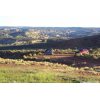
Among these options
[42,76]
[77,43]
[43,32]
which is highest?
[43,32]

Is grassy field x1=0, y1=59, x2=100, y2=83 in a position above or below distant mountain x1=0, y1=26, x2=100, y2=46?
below

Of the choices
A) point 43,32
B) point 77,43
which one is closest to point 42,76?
point 43,32

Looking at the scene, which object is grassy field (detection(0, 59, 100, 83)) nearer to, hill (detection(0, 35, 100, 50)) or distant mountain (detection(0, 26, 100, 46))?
distant mountain (detection(0, 26, 100, 46))

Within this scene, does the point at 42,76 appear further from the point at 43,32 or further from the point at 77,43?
the point at 77,43

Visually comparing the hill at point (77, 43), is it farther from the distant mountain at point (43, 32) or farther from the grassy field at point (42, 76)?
the grassy field at point (42, 76)

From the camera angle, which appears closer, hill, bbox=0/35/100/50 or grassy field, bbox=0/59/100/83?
grassy field, bbox=0/59/100/83

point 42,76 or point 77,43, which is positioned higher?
point 42,76

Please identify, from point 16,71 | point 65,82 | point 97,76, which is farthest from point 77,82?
point 16,71

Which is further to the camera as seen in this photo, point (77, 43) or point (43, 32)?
point (77, 43)

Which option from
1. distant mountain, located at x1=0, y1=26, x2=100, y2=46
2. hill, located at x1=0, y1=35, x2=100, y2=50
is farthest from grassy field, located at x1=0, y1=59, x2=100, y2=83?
hill, located at x1=0, y1=35, x2=100, y2=50

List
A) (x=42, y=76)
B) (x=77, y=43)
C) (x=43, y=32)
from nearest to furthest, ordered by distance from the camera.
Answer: (x=42, y=76), (x=43, y=32), (x=77, y=43)

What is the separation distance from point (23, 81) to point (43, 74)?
91 cm
